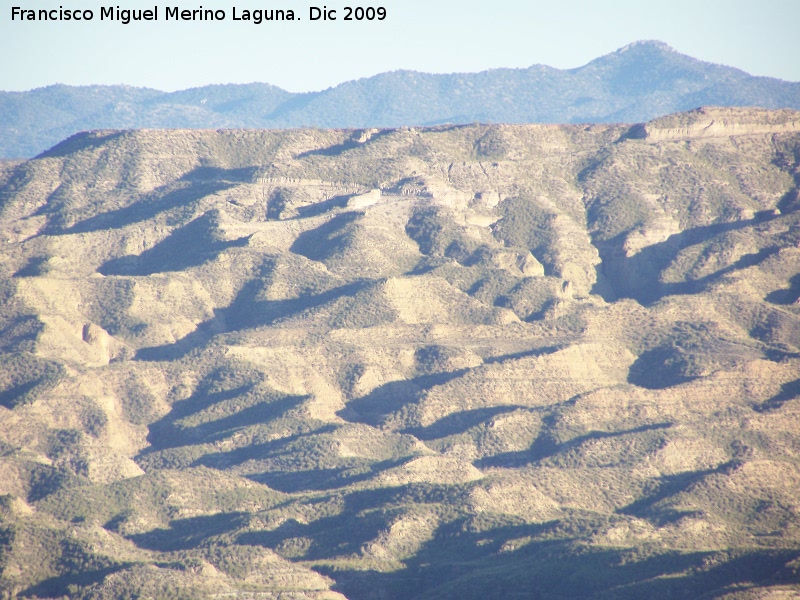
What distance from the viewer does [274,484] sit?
10962cm

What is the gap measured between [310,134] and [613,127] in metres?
37.4

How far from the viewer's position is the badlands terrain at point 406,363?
9231 centimetres

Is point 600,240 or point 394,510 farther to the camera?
point 600,240

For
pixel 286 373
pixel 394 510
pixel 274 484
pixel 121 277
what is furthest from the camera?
pixel 121 277

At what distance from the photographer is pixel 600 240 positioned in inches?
6929

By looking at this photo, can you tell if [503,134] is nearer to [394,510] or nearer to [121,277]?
[121,277]

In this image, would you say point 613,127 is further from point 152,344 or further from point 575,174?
point 152,344

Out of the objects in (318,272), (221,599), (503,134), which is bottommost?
(221,599)

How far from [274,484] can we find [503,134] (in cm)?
9322

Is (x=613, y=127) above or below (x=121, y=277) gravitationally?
above

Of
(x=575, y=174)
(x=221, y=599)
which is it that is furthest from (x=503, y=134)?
(x=221, y=599)

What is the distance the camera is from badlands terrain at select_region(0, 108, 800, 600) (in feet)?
303

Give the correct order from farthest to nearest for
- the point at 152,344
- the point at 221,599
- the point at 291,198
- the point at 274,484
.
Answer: the point at 291,198 < the point at 152,344 < the point at 274,484 < the point at 221,599

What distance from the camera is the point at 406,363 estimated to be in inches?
5246
